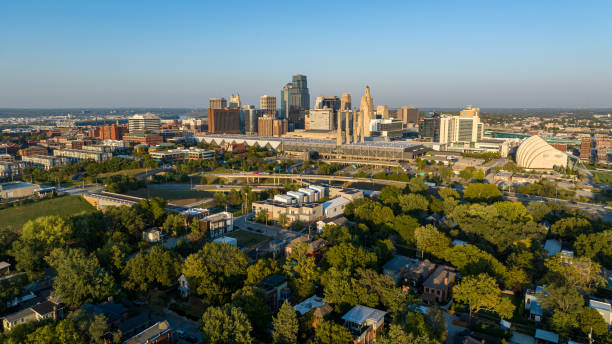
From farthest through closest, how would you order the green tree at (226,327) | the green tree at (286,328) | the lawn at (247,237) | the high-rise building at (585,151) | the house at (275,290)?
the high-rise building at (585,151) → the lawn at (247,237) → the house at (275,290) → the green tree at (286,328) → the green tree at (226,327)

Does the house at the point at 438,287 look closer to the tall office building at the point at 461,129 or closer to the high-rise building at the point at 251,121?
the tall office building at the point at 461,129

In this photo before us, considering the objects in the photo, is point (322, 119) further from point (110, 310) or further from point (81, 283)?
point (110, 310)

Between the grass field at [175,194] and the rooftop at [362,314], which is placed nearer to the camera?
the rooftop at [362,314]

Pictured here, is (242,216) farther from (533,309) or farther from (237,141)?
(237,141)

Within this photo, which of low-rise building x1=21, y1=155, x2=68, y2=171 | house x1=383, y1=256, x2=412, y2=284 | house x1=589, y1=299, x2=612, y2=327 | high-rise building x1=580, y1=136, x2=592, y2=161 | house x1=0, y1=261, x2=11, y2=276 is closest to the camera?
house x1=589, y1=299, x2=612, y2=327

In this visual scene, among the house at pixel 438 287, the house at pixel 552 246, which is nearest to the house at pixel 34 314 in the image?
the house at pixel 438 287

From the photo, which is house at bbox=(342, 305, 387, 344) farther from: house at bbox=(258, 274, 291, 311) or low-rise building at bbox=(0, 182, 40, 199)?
low-rise building at bbox=(0, 182, 40, 199)

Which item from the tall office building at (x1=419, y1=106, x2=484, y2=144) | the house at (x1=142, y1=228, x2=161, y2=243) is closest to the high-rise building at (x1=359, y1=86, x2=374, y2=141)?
the tall office building at (x1=419, y1=106, x2=484, y2=144)

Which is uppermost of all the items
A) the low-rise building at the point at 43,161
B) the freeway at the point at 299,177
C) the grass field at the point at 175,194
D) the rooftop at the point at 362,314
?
the low-rise building at the point at 43,161
